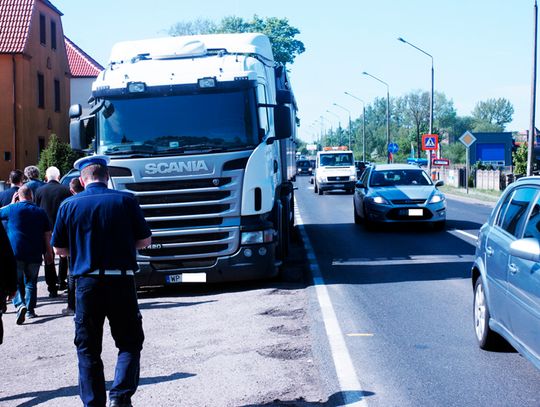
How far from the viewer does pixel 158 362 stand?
7.38 m

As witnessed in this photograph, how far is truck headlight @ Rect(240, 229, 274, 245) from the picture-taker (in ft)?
37.2

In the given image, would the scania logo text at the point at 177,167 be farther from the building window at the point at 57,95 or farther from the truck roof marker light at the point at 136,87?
the building window at the point at 57,95

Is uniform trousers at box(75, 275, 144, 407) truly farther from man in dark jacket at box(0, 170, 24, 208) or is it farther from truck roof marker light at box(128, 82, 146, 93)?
man in dark jacket at box(0, 170, 24, 208)

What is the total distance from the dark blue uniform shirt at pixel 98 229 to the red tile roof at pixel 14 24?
33.6 m

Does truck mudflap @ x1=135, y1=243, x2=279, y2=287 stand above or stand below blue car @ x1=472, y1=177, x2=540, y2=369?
below

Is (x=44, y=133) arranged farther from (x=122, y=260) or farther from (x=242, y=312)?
(x=122, y=260)

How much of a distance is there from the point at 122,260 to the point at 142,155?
5.68 metres

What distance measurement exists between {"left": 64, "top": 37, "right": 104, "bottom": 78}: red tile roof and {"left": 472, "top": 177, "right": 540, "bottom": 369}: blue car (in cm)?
5136

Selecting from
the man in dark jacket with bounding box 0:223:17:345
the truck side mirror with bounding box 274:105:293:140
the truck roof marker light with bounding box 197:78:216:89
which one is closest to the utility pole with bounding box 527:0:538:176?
the truck side mirror with bounding box 274:105:293:140

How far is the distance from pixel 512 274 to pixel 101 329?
305 cm

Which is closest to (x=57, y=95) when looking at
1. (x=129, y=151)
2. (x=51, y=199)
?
(x=51, y=199)

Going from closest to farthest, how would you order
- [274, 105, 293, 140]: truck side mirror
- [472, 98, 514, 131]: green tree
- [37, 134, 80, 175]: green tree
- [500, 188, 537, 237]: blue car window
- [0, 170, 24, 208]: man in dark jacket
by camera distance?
[500, 188, 537, 237]: blue car window, [0, 170, 24, 208]: man in dark jacket, [274, 105, 293, 140]: truck side mirror, [37, 134, 80, 175]: green tree, [472, 98, 514, 131]: green tree

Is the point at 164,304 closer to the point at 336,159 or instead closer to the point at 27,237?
the point at 27,237

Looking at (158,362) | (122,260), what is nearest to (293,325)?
(158,362)
